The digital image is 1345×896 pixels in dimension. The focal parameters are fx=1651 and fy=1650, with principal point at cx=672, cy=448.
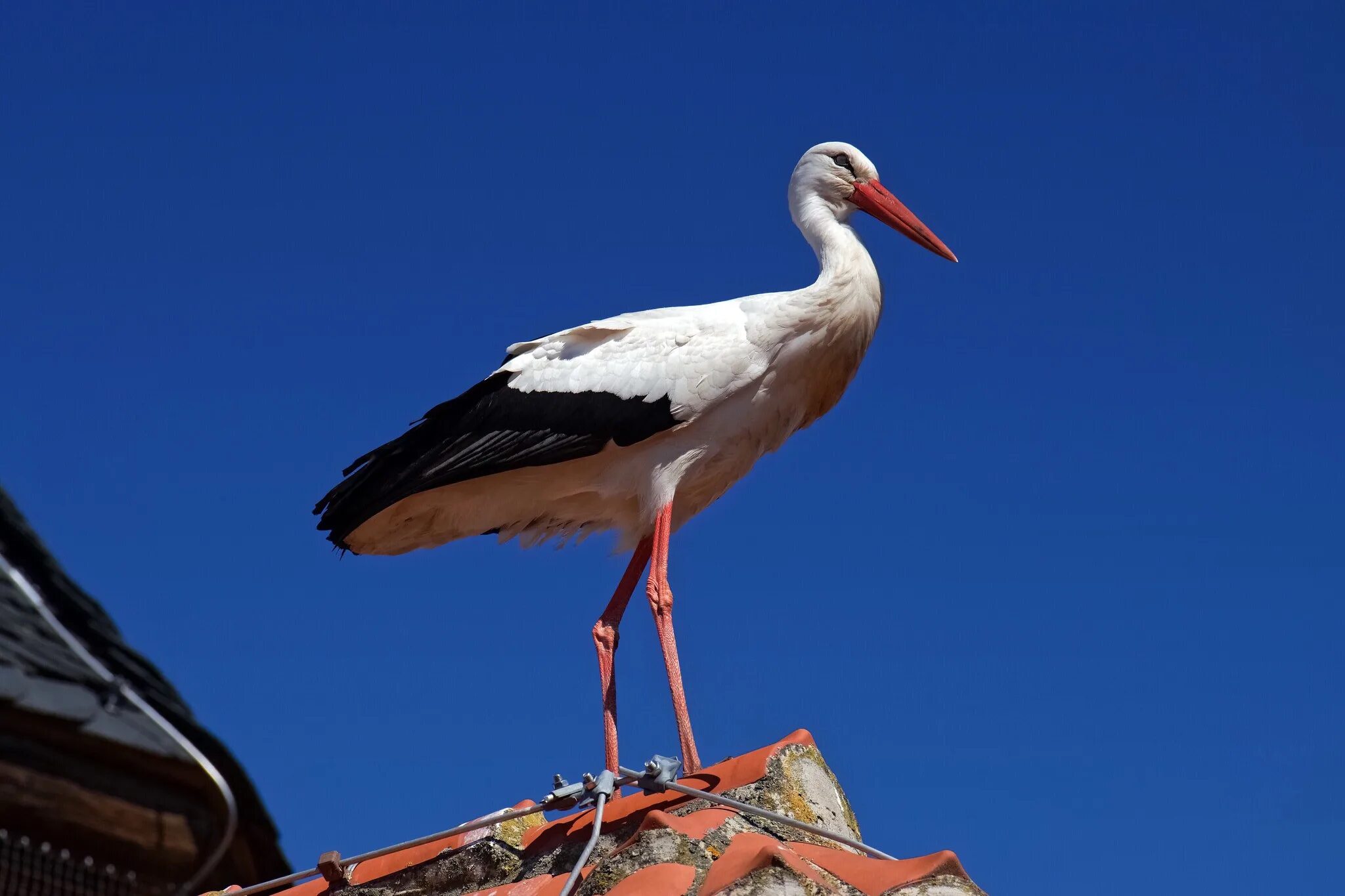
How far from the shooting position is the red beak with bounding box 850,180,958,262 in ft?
27.6

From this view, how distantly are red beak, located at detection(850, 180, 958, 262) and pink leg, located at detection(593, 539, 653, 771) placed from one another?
2236 mm

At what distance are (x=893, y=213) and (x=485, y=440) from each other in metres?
2.53

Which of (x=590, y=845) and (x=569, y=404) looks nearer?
(x=590, y=845)

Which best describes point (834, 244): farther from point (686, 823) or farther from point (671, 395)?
point (686, 823)

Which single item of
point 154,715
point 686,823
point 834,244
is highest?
point 834,244

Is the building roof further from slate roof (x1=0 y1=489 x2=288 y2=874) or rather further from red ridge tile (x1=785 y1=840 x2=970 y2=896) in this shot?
slate roof (x1=0 y1=489 x2=288 y2=874)

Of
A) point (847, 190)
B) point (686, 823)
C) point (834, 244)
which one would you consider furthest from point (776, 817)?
point (847, 190)

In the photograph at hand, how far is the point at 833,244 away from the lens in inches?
313

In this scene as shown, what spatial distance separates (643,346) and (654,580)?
41.7 inches

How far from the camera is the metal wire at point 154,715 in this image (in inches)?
71.6

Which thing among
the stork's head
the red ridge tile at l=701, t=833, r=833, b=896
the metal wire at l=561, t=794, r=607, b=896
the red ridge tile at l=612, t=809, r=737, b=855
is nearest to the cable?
the metal wire at l=561, t=794, r=607, b=896

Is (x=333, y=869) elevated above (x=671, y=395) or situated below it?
below

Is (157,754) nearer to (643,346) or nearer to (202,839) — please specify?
(202,839)

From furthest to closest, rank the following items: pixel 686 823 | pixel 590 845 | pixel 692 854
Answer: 1. pixel 686 823
2. pixel 692 854
3. pixel 590 845
